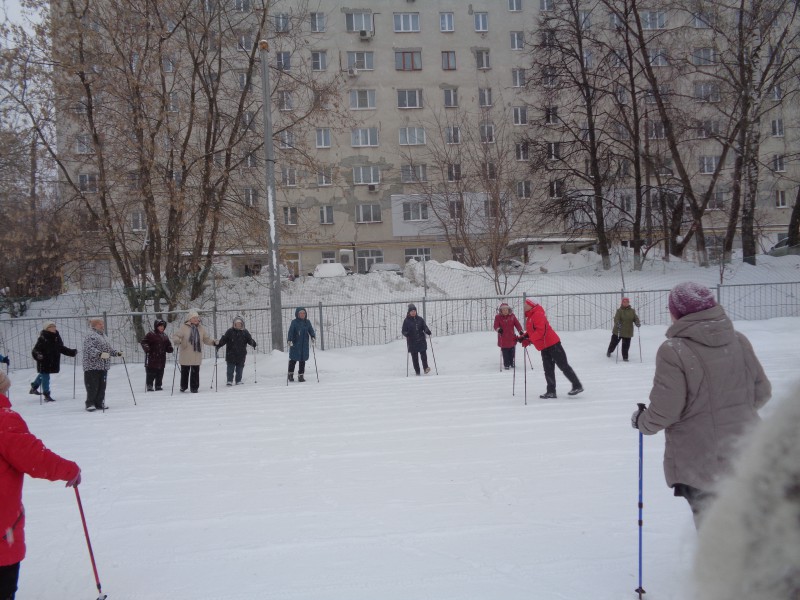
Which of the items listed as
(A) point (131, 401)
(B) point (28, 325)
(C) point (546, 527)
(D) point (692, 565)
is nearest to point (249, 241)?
(B) point (28, 325)

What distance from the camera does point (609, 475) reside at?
6.59 meters

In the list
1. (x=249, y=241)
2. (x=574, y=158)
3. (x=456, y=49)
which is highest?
(x=456, y=49)

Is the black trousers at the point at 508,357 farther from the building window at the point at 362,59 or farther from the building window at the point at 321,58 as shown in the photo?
the building window at the point at 321,58

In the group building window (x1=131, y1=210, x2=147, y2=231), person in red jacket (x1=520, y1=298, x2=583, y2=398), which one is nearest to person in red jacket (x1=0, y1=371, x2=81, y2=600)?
person in red jacket (x1=520, y1=298, x2=583, y2=398)

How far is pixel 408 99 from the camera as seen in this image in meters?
40.1

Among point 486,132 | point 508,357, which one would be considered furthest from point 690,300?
point 486,132


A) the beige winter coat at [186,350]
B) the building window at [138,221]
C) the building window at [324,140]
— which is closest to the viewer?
the beige winter coat at [186,350]

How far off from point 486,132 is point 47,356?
927 inches

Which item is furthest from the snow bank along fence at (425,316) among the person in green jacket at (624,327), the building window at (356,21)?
the building window at (356,21)

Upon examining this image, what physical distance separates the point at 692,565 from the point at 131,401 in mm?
14215

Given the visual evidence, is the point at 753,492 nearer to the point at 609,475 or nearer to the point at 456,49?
the point at 609,475

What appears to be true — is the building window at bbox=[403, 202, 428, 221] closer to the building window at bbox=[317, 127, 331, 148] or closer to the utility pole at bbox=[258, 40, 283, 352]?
the building window at bbox=[317, 127, 331, 148]

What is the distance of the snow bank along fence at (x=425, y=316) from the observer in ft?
59.4

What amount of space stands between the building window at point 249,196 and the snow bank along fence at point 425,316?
421 cm
